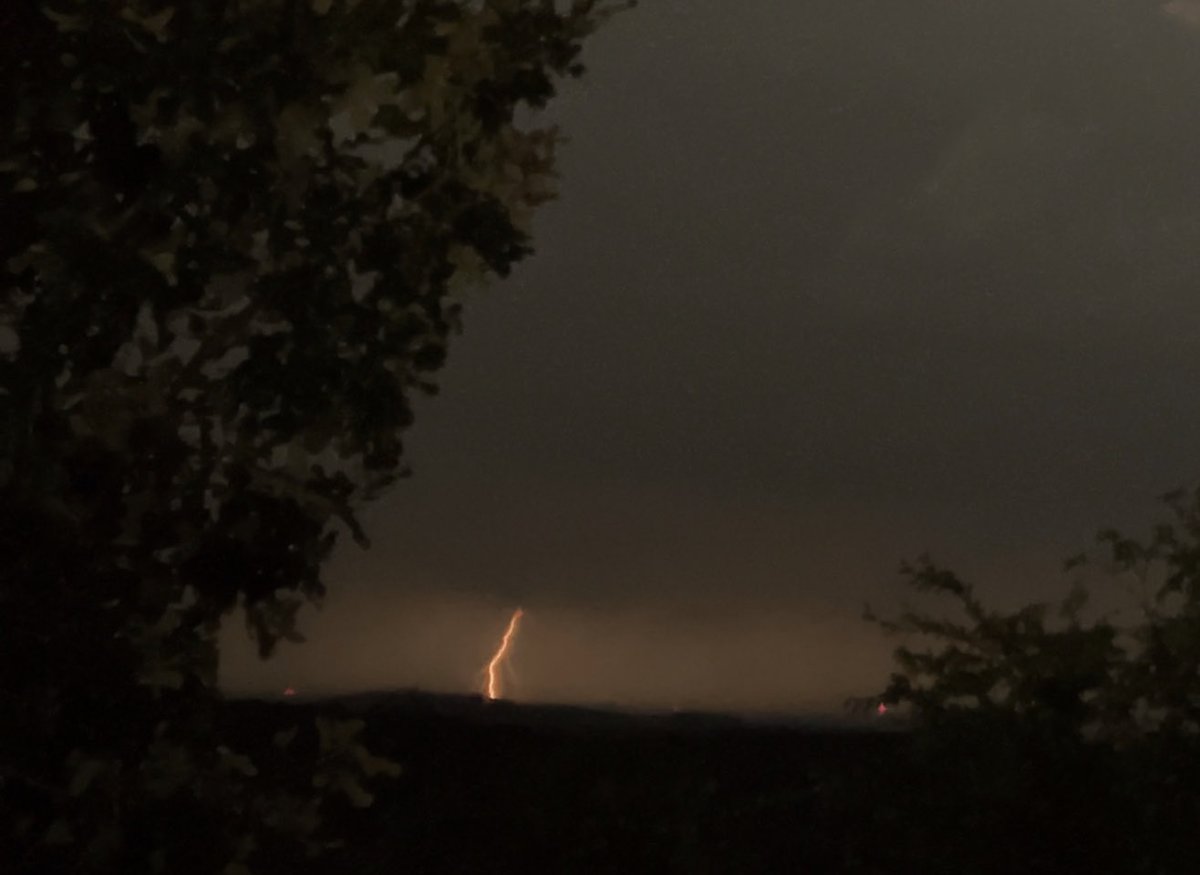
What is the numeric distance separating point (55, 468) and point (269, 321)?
1405mm

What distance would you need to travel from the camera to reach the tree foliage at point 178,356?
27.0ft

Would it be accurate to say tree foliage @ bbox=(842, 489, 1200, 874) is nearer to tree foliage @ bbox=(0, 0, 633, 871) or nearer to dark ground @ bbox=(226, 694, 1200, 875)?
dark ground @ bbox=(226, 694, 1200, 875)

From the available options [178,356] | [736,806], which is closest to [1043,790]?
[736,806]

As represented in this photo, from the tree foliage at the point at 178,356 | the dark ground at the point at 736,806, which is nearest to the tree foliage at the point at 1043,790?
the dark ground at the point at 736,806

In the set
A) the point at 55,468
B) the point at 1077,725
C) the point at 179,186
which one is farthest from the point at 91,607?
the point at 1077,725

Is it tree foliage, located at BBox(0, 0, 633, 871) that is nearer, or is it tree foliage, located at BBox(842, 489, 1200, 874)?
tree foliage, located at BBox(0, 0, 633, 871)

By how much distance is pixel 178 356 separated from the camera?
29.8 feet

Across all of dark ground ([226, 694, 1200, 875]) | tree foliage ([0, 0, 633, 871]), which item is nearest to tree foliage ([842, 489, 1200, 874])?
dark ground ([226, 694, 1200, 875])

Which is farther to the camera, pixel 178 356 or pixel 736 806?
pixel 736 806

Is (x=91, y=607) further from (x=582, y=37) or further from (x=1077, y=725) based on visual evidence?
(x=1077, y=725)

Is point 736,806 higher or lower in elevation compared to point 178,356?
lower

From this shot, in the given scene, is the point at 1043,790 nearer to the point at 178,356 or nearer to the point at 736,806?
the point at 736,806

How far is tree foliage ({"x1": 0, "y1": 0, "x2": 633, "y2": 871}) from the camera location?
8.23 m

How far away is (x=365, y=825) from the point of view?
47.0 ft
